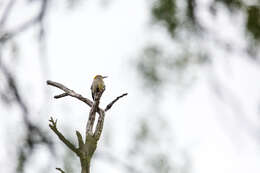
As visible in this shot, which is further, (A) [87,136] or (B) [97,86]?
(B) [97,86]

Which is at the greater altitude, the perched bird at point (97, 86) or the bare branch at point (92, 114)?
the perched bird at point (97, 86)

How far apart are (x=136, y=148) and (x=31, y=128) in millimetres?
1395

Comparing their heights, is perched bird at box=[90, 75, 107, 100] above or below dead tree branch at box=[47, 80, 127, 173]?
above

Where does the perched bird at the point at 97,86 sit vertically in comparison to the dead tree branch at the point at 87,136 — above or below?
above

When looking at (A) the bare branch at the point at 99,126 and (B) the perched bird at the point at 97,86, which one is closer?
(A) the bare branch at the point at 99,126

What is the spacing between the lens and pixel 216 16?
353 centimetres

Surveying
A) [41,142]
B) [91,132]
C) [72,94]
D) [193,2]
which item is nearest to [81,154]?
[91,132]

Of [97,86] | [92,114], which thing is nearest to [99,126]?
[92,114]

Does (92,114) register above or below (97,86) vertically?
below

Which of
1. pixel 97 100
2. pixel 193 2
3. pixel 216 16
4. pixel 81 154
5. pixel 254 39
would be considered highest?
pixel 193 2

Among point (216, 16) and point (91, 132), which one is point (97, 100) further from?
point (216, 16)

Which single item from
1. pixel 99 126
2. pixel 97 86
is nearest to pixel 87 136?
pixel 99 126

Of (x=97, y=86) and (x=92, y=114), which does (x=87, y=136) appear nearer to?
(x=92, y=114)

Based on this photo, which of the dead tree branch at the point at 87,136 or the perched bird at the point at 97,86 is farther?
the perched bird at the point at 97,86
